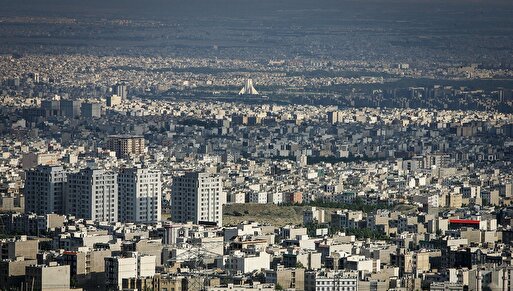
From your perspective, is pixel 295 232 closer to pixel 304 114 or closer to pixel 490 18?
pixel 304 114

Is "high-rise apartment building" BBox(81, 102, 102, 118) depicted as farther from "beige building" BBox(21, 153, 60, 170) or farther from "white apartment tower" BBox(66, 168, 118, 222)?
"white apartment tower" BBox(66, 168, 118, 222)

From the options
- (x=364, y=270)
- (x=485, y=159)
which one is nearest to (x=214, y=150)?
(x=485, y=159)

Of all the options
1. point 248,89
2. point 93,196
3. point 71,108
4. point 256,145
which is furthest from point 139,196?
point 248,89

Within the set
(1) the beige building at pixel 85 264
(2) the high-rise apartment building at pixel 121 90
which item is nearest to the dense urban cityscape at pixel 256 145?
(1) the beige building at pixel 85 264

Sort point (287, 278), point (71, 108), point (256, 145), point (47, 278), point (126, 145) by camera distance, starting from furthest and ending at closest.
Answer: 1. point (71, 108)
2. point (256, 145)
3. point (126, 145)
4. point (287, 278)
5. point (47, 278)

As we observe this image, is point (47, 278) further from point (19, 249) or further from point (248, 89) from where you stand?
point (248, 89)

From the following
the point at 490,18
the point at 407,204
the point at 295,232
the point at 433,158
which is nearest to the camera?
the point at 295,232
